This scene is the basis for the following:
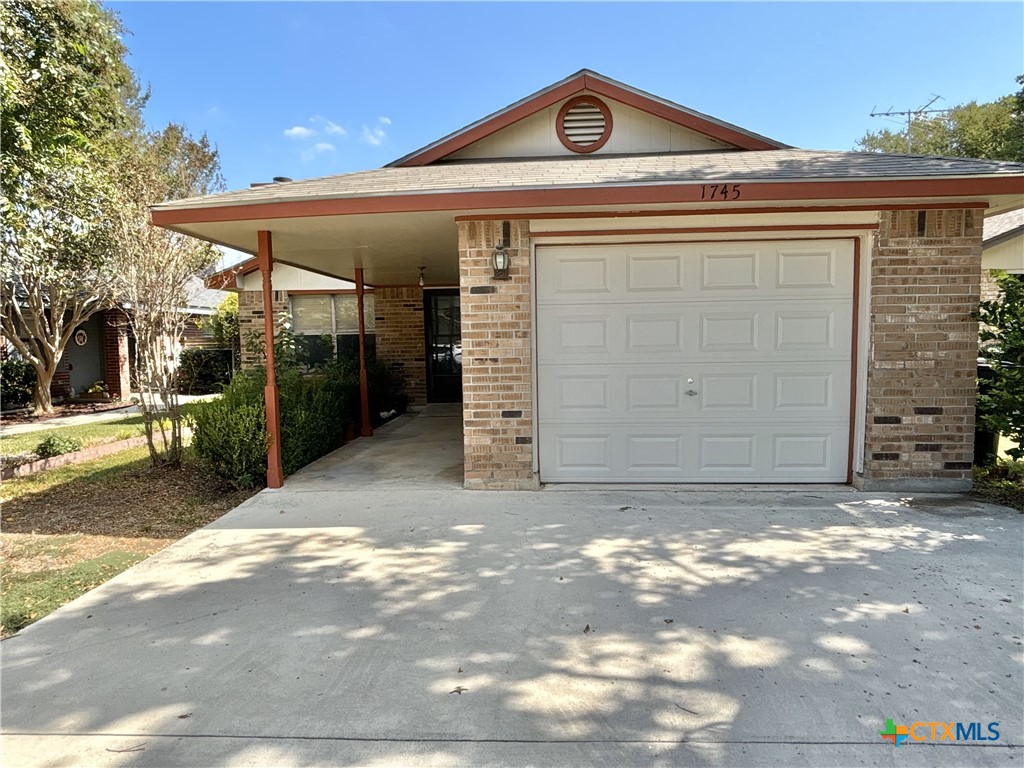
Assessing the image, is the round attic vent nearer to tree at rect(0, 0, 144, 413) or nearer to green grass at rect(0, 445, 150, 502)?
tree at rect(0, 0, 144, 413)

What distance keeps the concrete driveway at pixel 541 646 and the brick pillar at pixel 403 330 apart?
26.3ft

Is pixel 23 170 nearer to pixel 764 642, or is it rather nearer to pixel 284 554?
pixel 284 554

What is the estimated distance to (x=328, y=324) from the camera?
13.2 m

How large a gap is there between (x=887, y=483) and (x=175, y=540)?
6.55m

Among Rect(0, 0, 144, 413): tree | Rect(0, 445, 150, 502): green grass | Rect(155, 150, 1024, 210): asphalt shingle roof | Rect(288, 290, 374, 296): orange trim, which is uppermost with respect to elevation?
→ Rect(0, 0, 144, 413): tree

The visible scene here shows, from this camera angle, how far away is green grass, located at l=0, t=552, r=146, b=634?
3.66 metres

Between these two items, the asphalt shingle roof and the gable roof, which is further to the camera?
the gable roof

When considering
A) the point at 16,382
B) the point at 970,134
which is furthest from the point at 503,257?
the point at 970,134

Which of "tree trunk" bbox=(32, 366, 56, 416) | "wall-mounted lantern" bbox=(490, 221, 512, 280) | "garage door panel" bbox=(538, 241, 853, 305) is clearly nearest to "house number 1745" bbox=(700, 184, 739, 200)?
Answer: "garage door panel" bbox=(538, 241, 853, 305)

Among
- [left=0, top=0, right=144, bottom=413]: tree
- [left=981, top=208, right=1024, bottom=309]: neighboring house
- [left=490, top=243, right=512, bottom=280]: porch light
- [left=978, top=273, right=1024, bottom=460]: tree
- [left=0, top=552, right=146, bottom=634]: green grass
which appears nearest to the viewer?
[left=0, top=552, right=146, bottom=634]: green grass

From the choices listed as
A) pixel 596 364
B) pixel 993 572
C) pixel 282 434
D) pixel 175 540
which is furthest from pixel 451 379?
pixel 993 572

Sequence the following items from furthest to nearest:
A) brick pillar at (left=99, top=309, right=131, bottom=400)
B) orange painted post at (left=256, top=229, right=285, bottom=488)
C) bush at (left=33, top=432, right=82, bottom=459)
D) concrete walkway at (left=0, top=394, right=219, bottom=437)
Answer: brick pillar at (left=99, top=309, right=131, bottom=400) < concrete walkway at (left=0, top=394, right=219, bottom=437) < bush at (left=33, top=432, right=82, bottom=459) < orange painted post at (left=256, top=229, right=285, bottom=488)

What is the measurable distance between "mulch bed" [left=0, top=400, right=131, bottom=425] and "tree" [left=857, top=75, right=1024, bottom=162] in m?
25.6

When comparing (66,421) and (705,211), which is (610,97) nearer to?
(705,211)
